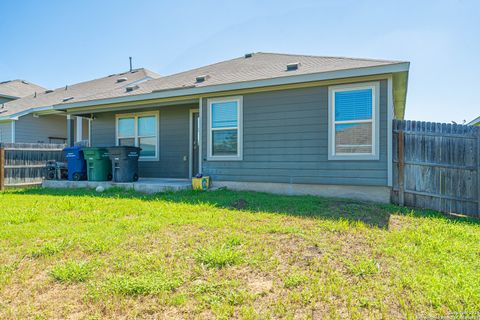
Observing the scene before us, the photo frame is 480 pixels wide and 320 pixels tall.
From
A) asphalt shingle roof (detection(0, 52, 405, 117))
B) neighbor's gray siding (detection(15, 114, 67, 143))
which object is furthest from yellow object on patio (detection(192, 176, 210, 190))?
neighbor's gray siding (detection(15, 114, 67, 143))

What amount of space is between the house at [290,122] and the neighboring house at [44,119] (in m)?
4.83

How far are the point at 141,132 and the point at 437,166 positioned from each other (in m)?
8.14

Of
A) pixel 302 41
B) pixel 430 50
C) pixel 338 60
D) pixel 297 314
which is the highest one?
pixel 302 41

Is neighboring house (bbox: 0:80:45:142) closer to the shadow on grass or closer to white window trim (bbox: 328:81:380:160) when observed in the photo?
the shadow on grass

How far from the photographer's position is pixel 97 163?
337 inches

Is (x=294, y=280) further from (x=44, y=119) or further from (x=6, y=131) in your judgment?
(x=6, y=131)

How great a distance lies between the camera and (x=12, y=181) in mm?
9164

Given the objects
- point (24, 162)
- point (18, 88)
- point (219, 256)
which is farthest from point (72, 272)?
point (18, 88)

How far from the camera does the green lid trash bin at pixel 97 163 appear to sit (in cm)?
849

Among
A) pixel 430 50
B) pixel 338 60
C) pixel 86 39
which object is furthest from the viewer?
pixel 86 39

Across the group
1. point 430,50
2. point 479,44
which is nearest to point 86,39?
point 430,50

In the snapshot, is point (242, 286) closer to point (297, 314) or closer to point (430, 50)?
point (297, 314)

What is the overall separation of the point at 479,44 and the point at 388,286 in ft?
36.9

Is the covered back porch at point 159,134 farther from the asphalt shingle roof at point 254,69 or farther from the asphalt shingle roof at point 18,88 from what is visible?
the asphalt shingle roof at point 18,88
